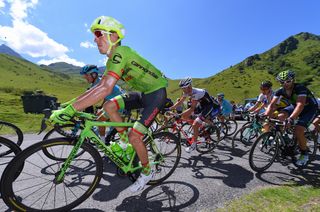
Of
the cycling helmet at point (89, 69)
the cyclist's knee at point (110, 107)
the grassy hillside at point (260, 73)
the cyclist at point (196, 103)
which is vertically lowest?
the cyclist's knee at point (110, 107)

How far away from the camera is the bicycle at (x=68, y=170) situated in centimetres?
341

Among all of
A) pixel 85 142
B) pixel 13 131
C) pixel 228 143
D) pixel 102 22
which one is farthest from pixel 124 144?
pixel 228 143

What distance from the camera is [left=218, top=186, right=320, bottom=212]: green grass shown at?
391cm

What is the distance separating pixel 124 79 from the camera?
434cm

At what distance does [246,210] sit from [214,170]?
220 centimetres

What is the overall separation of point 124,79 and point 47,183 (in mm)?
2420

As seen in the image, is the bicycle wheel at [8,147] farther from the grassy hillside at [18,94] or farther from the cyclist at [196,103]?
the grassy hillside at [18,94]

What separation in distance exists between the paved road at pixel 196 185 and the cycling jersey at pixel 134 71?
6.47 ft

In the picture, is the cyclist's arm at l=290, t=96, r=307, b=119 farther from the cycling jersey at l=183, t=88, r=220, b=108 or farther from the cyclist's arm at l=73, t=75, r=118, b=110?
the cyclist's arm at l=73, t=75, r=118, b=110

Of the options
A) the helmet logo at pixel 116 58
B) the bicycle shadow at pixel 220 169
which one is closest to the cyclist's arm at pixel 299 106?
the bicycle shadow at pixel 220 169

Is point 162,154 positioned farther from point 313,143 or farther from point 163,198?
point 313,143

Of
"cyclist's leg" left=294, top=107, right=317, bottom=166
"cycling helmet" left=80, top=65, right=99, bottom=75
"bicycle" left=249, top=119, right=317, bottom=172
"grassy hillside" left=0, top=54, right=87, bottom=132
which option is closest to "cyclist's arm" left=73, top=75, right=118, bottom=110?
"cycling helmet" left=80, top=65, right=99, bottom=75

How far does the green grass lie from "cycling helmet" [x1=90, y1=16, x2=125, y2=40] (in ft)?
11.2

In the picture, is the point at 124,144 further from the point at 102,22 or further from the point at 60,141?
the point at 102,22
